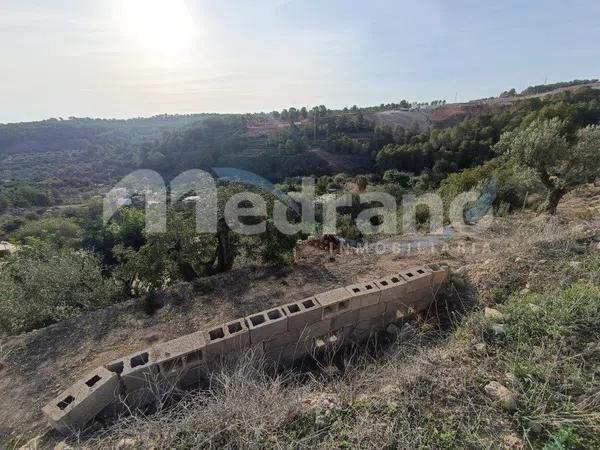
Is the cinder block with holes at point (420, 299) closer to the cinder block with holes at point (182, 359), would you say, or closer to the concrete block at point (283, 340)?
the concrete block at point (283, 340)

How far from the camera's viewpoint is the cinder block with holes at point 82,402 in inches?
104

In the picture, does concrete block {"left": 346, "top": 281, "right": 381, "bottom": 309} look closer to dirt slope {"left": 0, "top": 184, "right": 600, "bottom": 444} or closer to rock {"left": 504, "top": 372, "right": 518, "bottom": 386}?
dirt slope {"left": 0, "top": 184, "right": 600, "bottom": 444}

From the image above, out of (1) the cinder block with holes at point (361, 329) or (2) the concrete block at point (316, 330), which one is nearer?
(2) the concrete block at point (316, 330)

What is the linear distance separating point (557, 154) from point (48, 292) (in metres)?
11.2

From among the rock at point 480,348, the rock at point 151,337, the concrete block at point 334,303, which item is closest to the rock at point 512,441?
the rock at point 480,348

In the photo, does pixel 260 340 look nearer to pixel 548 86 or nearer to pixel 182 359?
pixel 182 359

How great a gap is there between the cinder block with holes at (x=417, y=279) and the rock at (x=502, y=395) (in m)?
1.95

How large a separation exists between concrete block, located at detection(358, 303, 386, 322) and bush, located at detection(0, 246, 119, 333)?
488 cm

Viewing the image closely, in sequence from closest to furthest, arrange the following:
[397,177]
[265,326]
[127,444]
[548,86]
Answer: [127,444]
[265,326]
[397,177]
[548,86]

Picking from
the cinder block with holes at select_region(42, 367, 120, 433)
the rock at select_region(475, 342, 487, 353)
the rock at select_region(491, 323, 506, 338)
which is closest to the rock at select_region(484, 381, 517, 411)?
the rock at select_region(475, 342, 487, 353)

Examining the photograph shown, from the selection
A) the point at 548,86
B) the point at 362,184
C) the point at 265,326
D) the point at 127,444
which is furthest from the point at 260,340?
the point at 548,86

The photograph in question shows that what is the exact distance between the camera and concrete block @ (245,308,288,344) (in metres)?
3.52

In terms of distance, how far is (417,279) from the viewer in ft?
14.3

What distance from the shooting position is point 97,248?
58.7 ft
